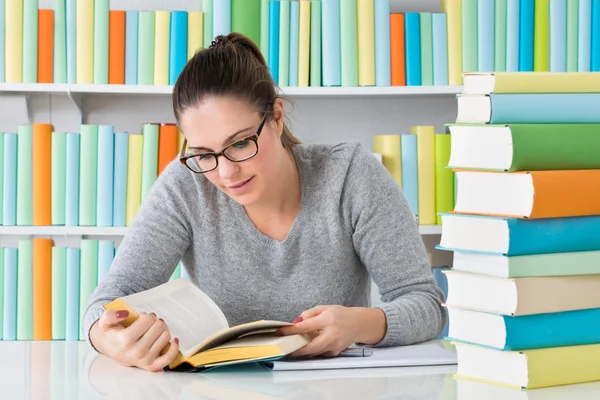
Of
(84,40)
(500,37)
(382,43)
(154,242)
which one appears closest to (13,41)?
(84,40)

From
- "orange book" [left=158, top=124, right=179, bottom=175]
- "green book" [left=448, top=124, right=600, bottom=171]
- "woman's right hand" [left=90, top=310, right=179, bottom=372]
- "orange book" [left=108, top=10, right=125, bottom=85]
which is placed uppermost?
"orange book" [left=108, top=10, right=125, bottom=85]

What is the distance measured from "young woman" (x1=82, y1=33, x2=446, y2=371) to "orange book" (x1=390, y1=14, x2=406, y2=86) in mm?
897

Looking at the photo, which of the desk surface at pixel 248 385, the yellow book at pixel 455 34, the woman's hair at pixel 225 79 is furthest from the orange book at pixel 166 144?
the desk surface at pixel 248 385

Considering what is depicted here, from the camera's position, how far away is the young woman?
1.41 m

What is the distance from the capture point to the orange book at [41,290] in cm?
249

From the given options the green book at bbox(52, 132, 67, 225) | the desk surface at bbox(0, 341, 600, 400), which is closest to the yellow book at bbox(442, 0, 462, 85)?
the green book at bbox(52, 132, 67, 225)

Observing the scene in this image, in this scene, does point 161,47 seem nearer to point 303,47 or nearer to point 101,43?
point 101,43

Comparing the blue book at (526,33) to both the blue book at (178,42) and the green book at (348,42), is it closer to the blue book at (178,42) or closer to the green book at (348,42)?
the green book at (348,42)

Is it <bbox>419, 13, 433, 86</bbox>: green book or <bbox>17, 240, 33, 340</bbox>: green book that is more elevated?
<bbox>419, 13, 433, 86</bbox>: green book

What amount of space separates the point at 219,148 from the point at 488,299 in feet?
1.92

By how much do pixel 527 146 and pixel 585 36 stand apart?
68.3 inches

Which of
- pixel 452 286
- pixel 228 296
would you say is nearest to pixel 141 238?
pixel 228 296

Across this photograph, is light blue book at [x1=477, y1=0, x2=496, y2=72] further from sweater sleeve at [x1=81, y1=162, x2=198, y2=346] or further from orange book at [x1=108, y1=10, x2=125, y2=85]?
sweater sleeve at [x1=81, y1=162, x2=198, y2=346]

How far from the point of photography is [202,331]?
1.25 metres
